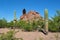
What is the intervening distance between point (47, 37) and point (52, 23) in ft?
7.94

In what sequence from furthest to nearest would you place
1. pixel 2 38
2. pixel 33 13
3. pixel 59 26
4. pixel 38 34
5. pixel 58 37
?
1. pixel 33 13
2. pixel 59 26
3. pixel 38 34
4. pixel 58 37
5. pixel 2 38

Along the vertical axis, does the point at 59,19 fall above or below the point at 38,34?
above

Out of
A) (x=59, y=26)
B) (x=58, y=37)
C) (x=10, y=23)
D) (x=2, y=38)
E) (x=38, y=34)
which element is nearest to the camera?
(x=2, y=38)

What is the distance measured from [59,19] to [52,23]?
0.75 m

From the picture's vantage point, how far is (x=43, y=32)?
14.7 metres

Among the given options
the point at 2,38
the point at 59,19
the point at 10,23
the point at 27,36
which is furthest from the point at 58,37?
the point at 10,23

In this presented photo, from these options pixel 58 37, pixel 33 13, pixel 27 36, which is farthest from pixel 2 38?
pixel 33 13

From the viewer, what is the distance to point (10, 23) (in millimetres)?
18812

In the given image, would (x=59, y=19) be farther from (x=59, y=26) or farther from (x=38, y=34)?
(x=38, y=34)

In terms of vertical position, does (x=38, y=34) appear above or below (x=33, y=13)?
below

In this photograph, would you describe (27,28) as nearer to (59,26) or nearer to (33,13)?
(59,26)

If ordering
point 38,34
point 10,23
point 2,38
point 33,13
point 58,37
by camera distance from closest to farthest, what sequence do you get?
point 2,38, point 58,37, point 38,34, point 10,23, point 33,13

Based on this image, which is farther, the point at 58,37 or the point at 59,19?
the point at 59,19

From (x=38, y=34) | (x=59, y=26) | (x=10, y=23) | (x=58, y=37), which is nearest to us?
(x=58, y=37)
